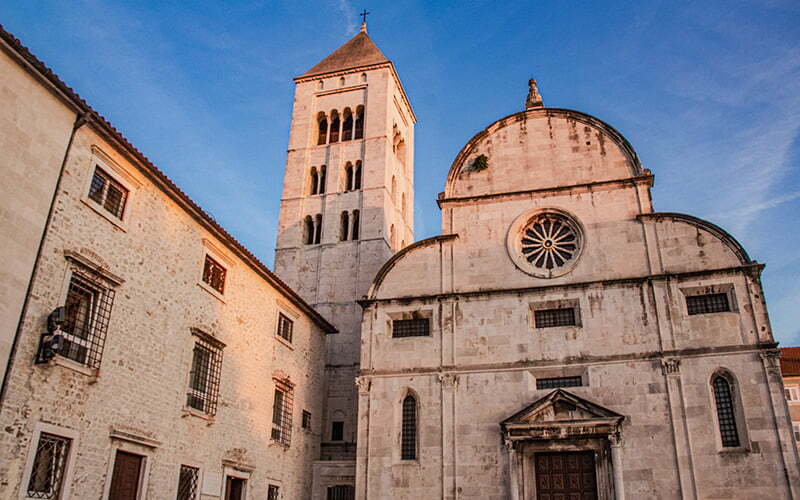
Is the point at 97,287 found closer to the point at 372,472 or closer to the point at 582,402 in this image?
the point at 372,472

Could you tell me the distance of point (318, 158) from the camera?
36.6 metres

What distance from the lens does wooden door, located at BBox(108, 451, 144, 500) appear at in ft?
48.1

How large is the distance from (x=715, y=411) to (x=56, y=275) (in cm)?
1776

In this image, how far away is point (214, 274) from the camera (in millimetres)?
19359

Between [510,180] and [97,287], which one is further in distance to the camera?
[510,180]

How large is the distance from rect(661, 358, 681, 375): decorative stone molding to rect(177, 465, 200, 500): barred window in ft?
45.2

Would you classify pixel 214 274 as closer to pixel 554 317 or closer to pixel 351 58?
pixel 554 317

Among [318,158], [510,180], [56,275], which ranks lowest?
[56,275]

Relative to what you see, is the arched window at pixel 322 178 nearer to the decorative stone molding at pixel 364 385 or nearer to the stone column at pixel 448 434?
the decorative stone molding at pixel 364 385

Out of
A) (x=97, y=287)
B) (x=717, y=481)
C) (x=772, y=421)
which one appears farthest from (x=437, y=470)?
(x=97, y=287)

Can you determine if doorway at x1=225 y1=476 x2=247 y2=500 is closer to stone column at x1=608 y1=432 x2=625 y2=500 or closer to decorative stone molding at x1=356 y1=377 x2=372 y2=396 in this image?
decorative stone molding at x1=356 y1=377 x2=372 y2=396

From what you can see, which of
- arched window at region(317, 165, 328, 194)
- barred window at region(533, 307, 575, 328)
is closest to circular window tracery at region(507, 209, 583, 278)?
barred window at region(533, 307, 575, 328)

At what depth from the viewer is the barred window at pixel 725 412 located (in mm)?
19203

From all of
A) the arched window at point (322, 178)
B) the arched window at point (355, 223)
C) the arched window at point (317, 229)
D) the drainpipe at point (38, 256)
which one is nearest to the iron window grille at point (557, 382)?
the arched window at point (355, 223)
